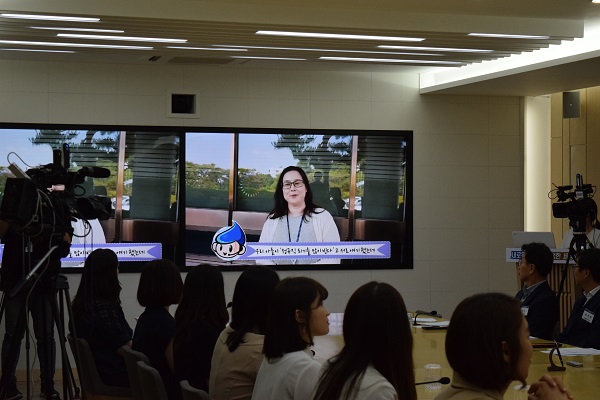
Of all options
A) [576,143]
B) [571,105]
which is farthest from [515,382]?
[576,143]

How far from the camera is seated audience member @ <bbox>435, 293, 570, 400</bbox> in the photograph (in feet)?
7.55

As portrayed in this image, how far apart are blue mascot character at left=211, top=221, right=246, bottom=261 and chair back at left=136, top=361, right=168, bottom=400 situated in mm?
5386

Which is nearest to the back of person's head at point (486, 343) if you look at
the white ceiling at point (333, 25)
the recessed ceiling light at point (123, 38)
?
the white ceiling at point (333, 25)

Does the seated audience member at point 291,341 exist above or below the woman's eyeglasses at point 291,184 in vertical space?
below

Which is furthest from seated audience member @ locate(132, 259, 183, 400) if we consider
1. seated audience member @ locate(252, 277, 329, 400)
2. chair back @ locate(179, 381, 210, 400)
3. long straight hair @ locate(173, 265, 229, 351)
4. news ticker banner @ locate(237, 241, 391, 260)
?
news ticker banner @ locate(237, 241, 391, 260)

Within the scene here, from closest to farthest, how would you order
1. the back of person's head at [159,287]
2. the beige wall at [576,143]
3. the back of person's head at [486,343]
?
the back of person's head at [486,343]
the back of person's head at [159,287]
the beige wall at [576,143]

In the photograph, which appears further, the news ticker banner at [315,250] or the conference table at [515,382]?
the news ticker banner at [315,250]

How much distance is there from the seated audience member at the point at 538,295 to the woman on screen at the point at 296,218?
11.1ft

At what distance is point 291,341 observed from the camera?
3.18 metres

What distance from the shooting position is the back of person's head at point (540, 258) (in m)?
6.27

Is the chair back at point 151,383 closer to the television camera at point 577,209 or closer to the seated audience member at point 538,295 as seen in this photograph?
the seated audience member at point 538,295

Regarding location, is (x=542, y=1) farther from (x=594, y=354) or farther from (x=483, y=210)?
(x=483, y=210)

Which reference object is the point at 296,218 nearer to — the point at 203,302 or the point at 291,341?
the point at 203,302

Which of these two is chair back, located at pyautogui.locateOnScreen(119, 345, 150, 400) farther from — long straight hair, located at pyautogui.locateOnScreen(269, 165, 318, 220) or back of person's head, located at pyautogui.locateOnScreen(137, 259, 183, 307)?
long straight hair, located at pyautogui.locateOnScreen(269, 165, 318, 220)
